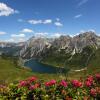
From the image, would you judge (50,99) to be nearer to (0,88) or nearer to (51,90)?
(51,90)

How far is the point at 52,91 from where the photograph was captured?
14703 millimetres

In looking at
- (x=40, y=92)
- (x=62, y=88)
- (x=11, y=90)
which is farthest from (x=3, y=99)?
(x=62, y=88)

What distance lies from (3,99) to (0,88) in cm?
142

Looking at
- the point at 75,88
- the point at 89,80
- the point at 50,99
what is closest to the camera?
the point at 50,99

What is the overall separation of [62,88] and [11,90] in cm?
310

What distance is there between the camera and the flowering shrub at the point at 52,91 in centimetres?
1435

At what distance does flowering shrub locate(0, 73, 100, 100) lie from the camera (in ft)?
47.1

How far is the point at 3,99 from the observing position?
1459cm

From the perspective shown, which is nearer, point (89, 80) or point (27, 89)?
point (27, 89)

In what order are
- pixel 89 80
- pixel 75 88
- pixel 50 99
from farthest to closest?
pixel 89 80 → pixel 75 88 → pixel 50 99

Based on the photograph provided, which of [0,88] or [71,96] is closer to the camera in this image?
[71,96]

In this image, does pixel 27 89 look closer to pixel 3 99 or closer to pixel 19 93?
A: pixel 19 93

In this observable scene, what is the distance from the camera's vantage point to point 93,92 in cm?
1480

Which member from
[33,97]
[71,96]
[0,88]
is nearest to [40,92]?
[33,97]
